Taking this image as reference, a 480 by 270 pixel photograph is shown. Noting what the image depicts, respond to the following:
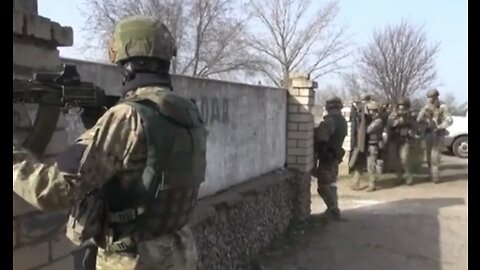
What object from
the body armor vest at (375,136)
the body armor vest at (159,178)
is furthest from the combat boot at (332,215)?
the body armor vest at (159,178)

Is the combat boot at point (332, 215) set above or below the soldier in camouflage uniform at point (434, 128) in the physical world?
below

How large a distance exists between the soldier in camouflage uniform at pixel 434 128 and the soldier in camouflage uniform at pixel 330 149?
4.14 meters

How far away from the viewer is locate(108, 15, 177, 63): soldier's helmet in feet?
7.67

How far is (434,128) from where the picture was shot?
486 inches

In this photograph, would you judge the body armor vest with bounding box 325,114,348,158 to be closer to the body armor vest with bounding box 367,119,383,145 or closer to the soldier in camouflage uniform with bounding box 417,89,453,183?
the body armor vest with bounding box 367,119,383,145

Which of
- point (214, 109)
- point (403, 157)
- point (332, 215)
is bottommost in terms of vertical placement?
point (332, 215)

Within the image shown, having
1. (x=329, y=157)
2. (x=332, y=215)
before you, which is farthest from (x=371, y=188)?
(x=329, y=157)

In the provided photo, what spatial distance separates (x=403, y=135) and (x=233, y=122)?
7.04 meters

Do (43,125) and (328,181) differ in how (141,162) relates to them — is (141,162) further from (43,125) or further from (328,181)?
(328,181)

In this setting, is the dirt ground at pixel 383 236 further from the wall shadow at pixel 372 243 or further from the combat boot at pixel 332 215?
the combat boot at pixel 332 215

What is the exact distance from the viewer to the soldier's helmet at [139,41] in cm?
234

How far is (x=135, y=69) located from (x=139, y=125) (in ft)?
0.95

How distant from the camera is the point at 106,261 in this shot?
237 cm
